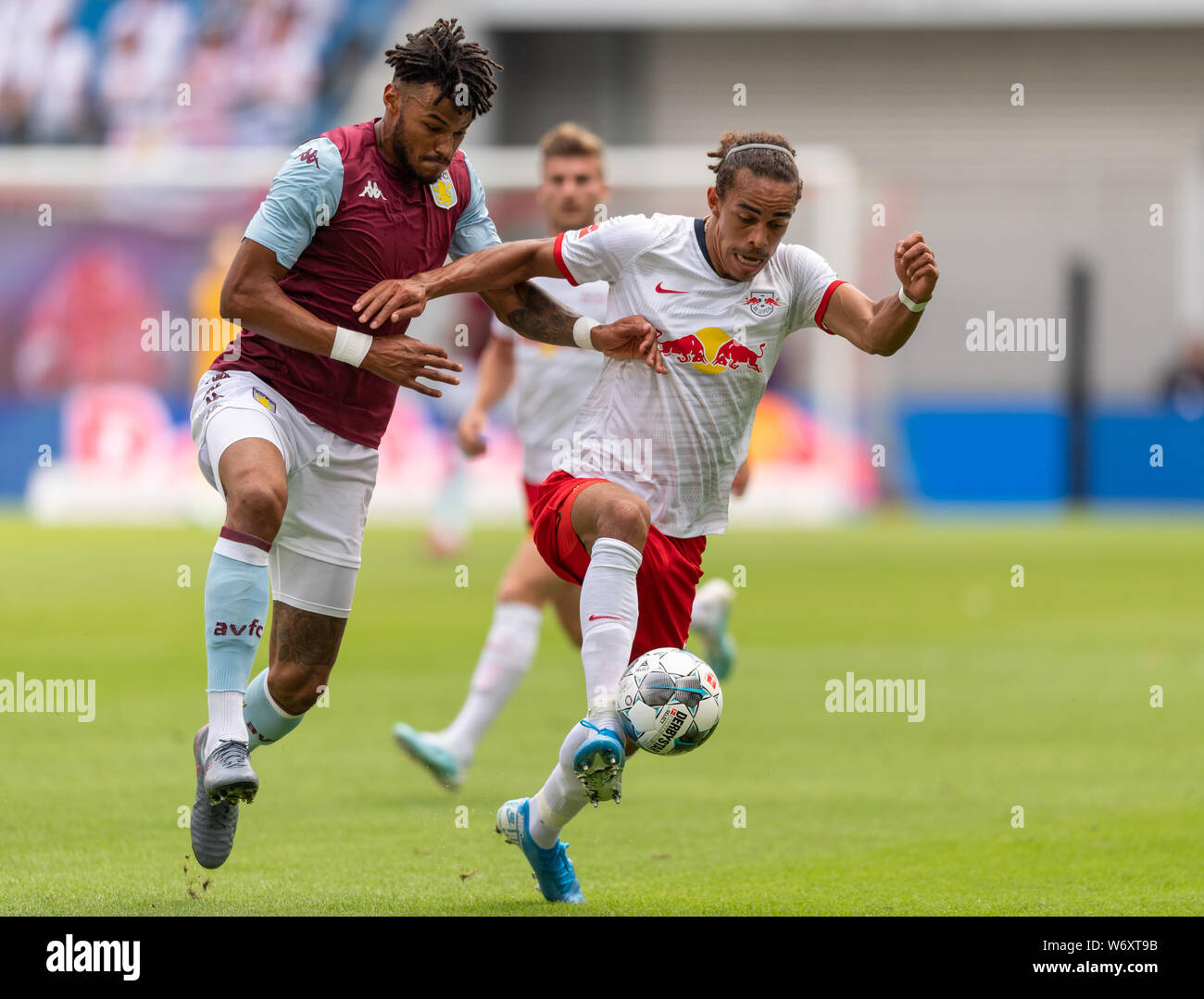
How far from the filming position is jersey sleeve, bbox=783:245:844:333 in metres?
5.63

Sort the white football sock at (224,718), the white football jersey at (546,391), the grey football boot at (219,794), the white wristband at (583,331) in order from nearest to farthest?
1. the grey football boot at (219,794)
2. the white football sock at (224,718)
3. the white wristband at (583,331)
4. the white football jersey at (546,391)

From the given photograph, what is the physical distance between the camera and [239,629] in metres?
5.28

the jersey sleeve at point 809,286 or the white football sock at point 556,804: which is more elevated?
the jersey sleeve at point 809,286

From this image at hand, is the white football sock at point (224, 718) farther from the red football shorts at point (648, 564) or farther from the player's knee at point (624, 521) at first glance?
the player's knee at point (624, 521)

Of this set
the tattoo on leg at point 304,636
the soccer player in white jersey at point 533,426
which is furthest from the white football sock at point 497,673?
the tattoo on leg at point 304,636

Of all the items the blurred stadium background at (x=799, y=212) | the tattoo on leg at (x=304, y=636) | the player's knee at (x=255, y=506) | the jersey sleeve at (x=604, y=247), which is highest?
the blurred stadium background at (x=799, y=212)

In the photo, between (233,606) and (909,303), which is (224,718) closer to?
(233,606)

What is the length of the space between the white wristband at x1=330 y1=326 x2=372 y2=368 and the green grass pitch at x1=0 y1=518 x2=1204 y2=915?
166cm

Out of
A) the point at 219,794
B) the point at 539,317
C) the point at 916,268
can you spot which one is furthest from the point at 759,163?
the point at 219,794

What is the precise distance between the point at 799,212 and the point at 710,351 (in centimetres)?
1758

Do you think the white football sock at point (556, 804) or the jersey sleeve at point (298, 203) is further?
the jersey sleeve at point (298, 203)

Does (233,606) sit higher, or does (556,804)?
(233,606)

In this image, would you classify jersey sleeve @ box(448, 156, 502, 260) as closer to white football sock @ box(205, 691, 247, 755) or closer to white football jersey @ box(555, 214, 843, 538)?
white football jersey @ box(555, 214, 843, 538)

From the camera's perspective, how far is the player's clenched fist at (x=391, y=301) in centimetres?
551
